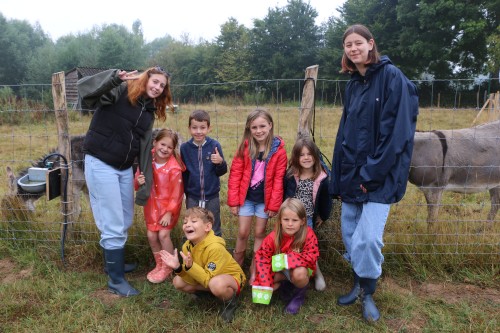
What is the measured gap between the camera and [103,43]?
45625 millimetres

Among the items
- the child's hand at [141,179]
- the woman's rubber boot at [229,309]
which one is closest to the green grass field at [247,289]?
the woman's rubber boot at [229,309]

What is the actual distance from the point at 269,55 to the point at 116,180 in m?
39.3

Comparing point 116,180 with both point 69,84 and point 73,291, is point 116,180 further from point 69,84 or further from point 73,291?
point 69,84

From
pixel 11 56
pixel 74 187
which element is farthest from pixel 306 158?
pixel 11 56

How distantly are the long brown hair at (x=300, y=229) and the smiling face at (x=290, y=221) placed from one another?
0.02 meters

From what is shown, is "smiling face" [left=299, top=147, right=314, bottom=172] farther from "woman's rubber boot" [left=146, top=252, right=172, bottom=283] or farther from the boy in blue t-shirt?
"woman's rubber boot" [left=146, top=252, right=172, bottom=283]

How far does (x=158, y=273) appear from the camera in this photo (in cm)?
353

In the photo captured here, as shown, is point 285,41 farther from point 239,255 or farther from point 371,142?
point 371,142

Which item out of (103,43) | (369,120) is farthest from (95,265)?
(103,43)

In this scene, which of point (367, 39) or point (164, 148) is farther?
point (164, 148)

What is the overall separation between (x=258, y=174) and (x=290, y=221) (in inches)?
21.9

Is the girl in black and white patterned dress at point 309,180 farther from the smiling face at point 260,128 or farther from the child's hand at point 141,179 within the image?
the child's hand at point 141,179

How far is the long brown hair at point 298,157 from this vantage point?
3158 millimetres

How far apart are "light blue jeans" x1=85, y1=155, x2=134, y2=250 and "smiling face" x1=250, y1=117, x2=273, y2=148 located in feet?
3.79
